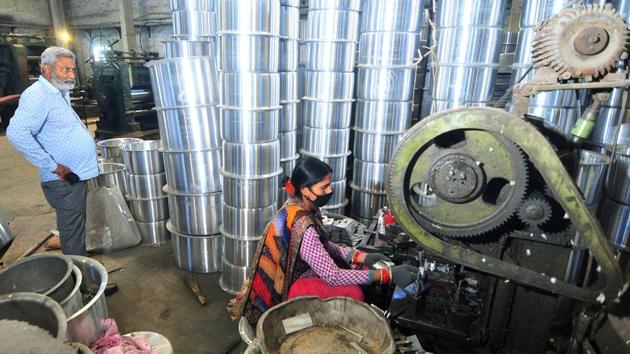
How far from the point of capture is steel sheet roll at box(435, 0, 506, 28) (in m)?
3.05

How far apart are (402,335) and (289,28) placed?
2677 mm

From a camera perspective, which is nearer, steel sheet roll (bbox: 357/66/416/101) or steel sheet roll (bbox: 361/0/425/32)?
steel sheet roll (bbox: 361/0/425/32)

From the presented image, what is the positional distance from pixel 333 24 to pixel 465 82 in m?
1.39

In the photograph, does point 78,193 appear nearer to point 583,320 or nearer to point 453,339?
point 453,339

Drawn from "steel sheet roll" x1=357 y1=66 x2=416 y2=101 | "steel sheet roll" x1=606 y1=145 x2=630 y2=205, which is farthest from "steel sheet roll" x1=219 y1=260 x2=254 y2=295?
"steel sheet roll" x1=606 y1=145 x2=630 y2=205

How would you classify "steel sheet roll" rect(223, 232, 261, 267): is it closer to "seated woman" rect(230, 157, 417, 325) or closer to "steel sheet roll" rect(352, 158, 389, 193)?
"seated woman" rect(230, 157, 417, 325)

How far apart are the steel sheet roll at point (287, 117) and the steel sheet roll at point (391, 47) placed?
0.94 m

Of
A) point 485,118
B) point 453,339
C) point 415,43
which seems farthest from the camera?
point 415,43

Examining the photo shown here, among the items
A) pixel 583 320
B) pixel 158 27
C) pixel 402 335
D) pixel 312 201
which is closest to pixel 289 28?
pixel 312 201

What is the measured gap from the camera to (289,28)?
3236mm

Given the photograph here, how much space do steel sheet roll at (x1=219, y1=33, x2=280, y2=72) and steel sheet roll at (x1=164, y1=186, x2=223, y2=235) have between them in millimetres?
1317

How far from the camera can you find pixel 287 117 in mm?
3525

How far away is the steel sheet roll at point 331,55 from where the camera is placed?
3.62 meters

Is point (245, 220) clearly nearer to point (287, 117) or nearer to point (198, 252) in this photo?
point (198, 252)
